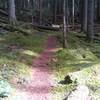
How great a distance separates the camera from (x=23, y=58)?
606 inches

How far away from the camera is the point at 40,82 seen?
1227 cm

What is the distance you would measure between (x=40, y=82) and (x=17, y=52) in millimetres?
4482

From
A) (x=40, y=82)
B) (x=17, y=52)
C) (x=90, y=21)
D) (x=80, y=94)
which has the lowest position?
(x=40, y=82)

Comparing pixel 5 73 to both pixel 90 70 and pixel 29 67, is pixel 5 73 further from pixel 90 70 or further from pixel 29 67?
pixel 90 70

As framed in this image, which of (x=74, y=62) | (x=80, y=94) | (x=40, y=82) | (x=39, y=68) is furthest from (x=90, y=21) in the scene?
(x=80, y=94)

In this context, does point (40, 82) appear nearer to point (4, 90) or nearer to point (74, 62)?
point (4, 90)

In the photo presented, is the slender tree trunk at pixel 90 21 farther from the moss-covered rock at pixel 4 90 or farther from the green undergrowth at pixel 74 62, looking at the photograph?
the moss-covered rock at pixel 4 90

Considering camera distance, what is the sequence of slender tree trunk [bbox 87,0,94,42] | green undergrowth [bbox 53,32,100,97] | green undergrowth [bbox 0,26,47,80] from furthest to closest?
1. slender tree trunk [bbox 87,0,94,42]
2. green undergrowth [bbox 53,32,100,97]
3. green undergrowth [bbox 0,26,47,80]

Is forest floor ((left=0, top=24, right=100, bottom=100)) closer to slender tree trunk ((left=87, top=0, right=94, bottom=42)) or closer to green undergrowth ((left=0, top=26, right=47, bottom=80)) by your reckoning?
green undergrowth ((left=0, top=26, right=47, bottom=80))

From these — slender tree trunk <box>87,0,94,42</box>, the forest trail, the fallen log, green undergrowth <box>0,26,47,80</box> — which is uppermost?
slender tree trunk <box>87,0,94,42</box>

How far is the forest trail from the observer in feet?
35.0

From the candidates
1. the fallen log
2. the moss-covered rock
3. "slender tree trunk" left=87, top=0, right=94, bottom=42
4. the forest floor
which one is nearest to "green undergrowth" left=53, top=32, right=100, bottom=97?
the forest floor

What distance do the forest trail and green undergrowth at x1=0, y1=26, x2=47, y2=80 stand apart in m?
0.36

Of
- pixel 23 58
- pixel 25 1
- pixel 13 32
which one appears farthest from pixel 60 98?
pixel 25 1
